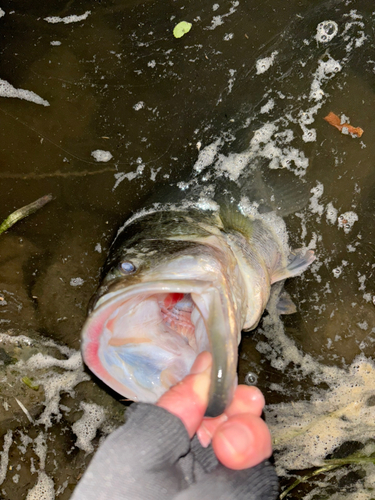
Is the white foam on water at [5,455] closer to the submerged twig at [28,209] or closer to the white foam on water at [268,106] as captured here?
the submerged twig at [28,209]

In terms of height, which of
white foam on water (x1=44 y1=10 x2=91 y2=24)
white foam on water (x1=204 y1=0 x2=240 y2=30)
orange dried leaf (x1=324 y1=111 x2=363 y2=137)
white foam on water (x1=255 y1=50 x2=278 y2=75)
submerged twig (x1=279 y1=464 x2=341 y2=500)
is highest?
white foam on water (x1=204 y1=0 x2=240 y2=30)

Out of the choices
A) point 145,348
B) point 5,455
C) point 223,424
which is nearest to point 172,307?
point 145,348

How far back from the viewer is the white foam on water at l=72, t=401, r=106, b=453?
4.31 m

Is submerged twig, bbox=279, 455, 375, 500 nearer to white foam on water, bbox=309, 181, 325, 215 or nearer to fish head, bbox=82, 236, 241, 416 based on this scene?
fish head, bbox=82, 236, 241, 416

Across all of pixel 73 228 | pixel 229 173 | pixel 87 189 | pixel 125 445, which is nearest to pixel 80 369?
pixel 73 228

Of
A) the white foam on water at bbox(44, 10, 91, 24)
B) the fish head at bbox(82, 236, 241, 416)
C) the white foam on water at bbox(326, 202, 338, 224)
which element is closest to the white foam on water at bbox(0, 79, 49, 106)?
the white foam on water at bbox(44, 10, 91, 24)

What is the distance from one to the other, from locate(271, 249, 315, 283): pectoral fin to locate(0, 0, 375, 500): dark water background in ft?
0.51

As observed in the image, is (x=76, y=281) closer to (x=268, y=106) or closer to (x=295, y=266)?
(x=295, y=266)

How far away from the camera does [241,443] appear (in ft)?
7.49

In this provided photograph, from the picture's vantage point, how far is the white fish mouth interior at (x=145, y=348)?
2846mm

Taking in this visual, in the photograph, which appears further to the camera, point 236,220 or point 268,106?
point 268,106

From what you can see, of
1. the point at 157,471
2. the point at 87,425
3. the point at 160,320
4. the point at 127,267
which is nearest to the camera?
the point at 157,471

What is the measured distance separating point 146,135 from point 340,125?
187cm

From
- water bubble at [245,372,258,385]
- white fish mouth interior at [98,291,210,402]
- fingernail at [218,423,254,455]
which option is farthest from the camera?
water bubble at [245,372,258,385]
